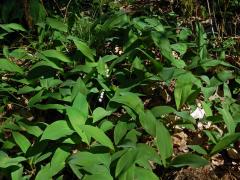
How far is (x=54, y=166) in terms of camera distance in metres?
2.54

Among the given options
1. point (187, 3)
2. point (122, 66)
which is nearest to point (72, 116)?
point (122, 66)

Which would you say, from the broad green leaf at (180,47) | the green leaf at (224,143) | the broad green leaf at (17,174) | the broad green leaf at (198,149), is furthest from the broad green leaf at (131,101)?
the broad green leaf at (17,174)

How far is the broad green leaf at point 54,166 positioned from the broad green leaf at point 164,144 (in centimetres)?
60

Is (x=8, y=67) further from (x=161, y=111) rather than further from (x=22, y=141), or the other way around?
(x=161, y=111)

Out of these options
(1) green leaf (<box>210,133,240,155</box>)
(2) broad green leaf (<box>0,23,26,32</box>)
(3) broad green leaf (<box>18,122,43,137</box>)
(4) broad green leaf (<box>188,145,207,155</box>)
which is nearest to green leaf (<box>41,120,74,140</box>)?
(3) broad green leaf (<box>18,122,43,137</box>)

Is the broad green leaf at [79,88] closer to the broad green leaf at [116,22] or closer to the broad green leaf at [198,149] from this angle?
the broad green leaf at [116,22]

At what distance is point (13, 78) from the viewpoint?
3.37 metres

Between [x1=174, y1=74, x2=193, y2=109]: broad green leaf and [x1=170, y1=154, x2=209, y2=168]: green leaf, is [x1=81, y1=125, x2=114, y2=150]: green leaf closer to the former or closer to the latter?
[x1=170, y1=154, x2=209, y2=168]: green leaf

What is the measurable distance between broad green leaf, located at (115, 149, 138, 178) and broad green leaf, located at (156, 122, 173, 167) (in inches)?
7.9

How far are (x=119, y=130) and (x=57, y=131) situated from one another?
40cm

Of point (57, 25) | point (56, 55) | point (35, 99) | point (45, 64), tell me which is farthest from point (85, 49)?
point (35, 99)

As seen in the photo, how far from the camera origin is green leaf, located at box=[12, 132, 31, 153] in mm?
2695

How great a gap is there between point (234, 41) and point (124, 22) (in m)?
0.93

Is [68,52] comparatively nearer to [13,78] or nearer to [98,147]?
[13,78]
